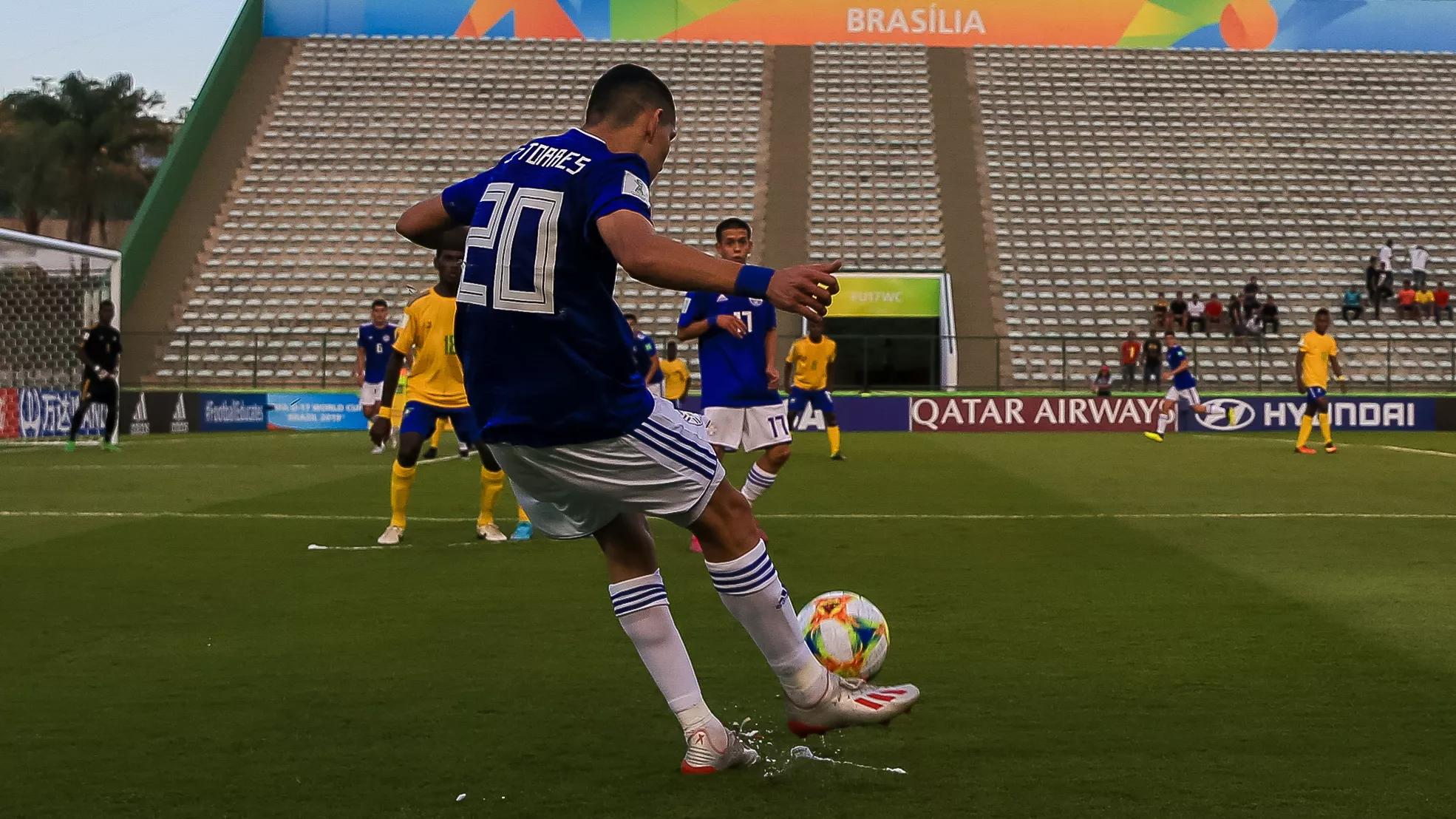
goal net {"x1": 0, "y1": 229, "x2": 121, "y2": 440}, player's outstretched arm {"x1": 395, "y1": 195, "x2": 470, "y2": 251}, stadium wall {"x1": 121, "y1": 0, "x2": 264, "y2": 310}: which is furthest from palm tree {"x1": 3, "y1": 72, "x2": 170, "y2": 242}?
player's outstretched arm {"x1": 395, "y1": 195, "x2": 470, "y2": 251}

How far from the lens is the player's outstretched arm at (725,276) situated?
373 cm

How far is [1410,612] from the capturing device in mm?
7203

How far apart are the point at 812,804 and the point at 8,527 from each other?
354 inches

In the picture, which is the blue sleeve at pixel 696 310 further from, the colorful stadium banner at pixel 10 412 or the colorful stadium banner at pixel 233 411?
the colorful stadium banner at pixel 233 411

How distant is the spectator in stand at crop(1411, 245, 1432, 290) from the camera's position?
3522 centimetres

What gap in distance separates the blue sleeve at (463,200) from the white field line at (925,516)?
7.57 metres

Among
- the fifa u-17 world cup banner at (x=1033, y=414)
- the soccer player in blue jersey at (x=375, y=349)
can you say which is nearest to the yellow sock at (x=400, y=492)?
the soccer player in blue jersey at (x=375, y=349)

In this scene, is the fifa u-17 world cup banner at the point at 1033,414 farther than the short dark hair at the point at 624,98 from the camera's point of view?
Yes

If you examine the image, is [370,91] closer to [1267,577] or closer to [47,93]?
[47,93]

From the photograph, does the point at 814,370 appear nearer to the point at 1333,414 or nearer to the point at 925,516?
the point at 925,516

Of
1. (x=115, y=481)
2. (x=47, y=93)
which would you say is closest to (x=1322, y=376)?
(x=115, y=481)

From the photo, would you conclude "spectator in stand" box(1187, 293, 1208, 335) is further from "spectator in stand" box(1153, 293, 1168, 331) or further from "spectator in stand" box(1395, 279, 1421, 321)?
"spectator in stand" box(1395, 279, 1421, 321)

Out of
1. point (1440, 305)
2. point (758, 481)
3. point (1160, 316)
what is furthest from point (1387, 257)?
point (758, 481)

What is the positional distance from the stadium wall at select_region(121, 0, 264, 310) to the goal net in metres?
9.96
